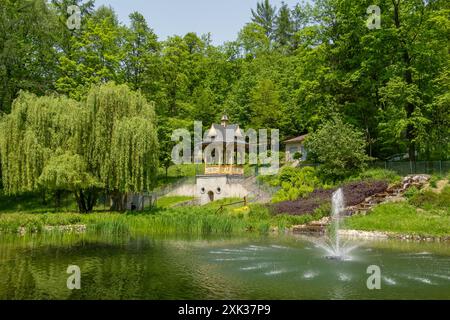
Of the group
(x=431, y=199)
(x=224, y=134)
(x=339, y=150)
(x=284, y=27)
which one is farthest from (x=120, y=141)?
(x=284, y=27)

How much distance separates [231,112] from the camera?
178 ft

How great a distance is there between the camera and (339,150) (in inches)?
1332

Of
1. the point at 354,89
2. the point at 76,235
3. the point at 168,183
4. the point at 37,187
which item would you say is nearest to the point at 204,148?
the point at 168,183

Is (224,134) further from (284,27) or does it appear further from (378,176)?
(284,27)

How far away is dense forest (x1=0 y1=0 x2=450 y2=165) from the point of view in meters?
33.9

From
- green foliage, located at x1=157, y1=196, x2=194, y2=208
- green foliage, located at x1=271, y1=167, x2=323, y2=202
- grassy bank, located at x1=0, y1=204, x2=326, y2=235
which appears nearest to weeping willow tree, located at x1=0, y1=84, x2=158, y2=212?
grassy bank, located at x1=0, y1=204, x2=326, y2=235

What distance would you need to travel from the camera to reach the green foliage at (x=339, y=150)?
110ft

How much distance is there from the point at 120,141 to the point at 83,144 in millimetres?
2636

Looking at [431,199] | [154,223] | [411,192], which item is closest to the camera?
[154,223]

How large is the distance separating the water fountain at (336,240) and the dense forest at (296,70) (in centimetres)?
742

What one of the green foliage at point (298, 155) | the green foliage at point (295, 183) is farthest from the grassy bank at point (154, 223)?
the green foliage at point (298, 155)

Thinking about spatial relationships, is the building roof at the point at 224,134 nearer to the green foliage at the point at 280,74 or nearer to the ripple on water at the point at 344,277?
the green foliage at the point at 280,74

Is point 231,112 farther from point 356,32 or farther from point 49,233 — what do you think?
point 49,233

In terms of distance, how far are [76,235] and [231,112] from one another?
3377cm
